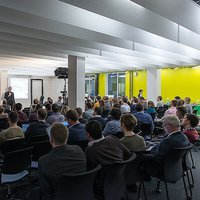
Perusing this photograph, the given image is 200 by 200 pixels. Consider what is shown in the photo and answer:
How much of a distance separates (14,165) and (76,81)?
6.79 m

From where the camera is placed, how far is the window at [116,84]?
679 inches

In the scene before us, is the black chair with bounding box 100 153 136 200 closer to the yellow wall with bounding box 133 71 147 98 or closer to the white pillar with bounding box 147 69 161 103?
the white pillar with bounding box 147 69 161 103

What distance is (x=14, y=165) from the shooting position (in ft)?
10.4

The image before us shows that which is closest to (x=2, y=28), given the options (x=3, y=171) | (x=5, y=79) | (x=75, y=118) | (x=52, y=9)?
(x=52, y=9)

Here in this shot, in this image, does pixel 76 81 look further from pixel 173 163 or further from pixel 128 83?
pixel 128 83

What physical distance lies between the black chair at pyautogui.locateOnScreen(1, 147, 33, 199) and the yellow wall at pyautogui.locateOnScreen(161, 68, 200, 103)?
11.5 m

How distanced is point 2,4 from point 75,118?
6.68 feet

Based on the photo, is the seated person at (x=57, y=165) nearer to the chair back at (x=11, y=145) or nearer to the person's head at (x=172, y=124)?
the chair back at (x=11, y=145)

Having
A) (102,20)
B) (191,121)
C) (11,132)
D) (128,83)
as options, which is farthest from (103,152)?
(128,83)

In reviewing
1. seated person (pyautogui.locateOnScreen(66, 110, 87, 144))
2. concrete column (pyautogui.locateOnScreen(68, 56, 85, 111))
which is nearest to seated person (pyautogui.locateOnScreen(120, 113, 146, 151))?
seated person (pyautogui.locateOnScreen(66, 110, 87, 144))

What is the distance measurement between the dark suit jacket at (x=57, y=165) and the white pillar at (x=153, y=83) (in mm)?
12327

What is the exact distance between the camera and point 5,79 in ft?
55.2

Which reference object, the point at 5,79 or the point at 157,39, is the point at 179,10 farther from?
the point at 5,79

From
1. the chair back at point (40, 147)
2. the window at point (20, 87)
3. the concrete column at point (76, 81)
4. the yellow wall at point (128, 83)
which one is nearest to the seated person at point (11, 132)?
A: the chair back at point (40, 147)
